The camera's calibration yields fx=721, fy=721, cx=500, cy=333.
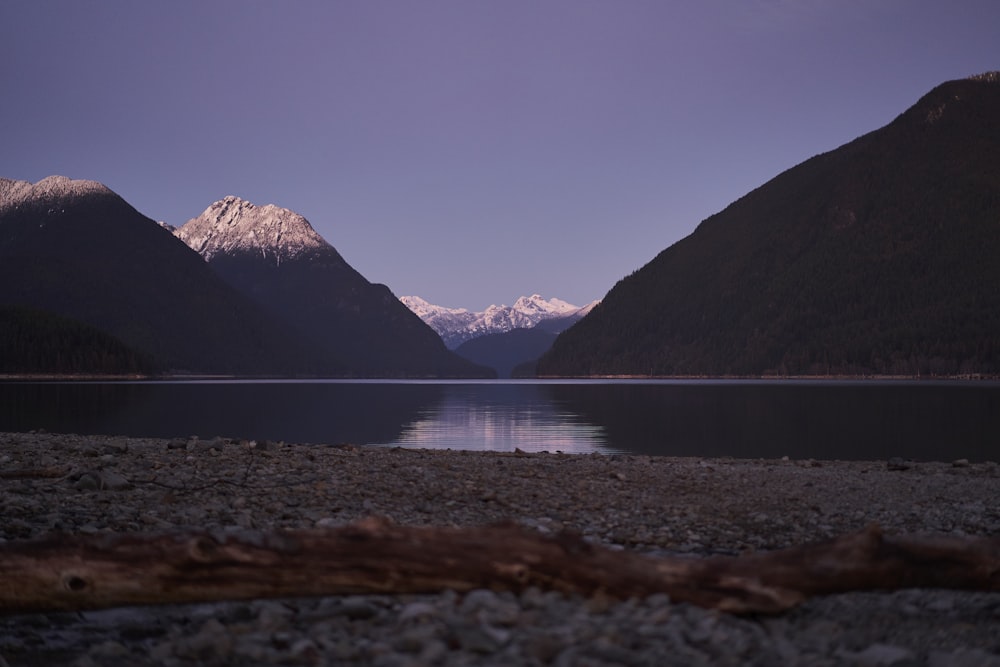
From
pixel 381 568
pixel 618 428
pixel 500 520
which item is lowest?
pixel 618 428

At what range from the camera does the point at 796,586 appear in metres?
7.08

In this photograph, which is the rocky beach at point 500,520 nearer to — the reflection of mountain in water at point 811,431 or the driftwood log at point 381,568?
the driftwood log at point 381,568

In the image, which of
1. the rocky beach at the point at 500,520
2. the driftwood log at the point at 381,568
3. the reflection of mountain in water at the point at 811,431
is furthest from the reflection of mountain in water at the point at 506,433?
the driftwood log at the point at 381,568

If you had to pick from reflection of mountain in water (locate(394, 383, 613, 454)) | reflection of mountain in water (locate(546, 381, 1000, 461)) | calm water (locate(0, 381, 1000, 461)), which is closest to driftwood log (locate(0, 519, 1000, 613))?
reflection of mountain in water (locate(394, 383, 613, 454))

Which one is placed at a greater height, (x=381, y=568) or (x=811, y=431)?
(x=381, y=568)

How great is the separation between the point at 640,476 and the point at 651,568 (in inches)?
523

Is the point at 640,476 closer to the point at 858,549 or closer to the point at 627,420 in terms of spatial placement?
the point at 858,549

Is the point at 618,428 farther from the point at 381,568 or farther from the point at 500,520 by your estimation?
the point at 381,568

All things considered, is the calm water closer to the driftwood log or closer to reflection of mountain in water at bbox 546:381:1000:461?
reflection of mountain in water at bbox 546:381:1000:461

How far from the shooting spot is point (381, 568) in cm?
702

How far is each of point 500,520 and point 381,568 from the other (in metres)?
1.73

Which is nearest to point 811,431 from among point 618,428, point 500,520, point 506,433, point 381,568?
point 618,428

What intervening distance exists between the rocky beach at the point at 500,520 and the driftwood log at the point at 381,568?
19 cm

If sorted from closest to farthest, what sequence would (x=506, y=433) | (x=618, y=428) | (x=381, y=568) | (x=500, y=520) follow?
1. (x=381, y=568)
2. (x=500, y=520)
3. (x=506, y=433)
4. (x=618, y=428)
